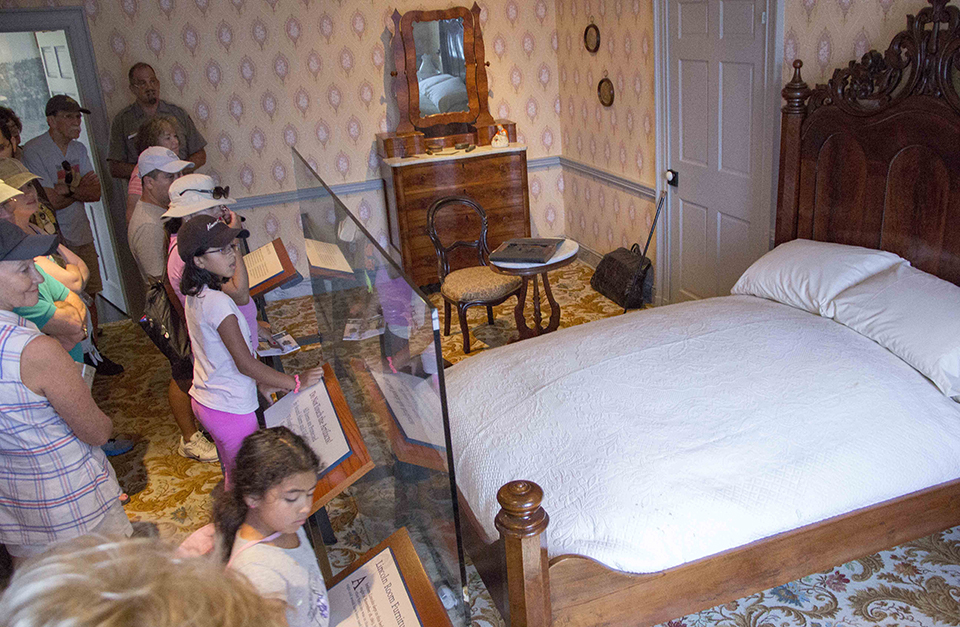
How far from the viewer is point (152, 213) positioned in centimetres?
358

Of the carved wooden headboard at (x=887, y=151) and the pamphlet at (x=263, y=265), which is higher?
the carved wooden headboard at (x=887, y=151)

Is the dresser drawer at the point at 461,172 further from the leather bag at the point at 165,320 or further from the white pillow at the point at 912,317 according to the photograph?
the white pillow at the point at 912,317

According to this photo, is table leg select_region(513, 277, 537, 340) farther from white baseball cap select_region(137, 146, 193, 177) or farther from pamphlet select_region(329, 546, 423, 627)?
pamphlet select_region(329, 546, 423, 627)

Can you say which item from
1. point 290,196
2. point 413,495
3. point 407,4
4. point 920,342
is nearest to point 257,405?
point 413,495

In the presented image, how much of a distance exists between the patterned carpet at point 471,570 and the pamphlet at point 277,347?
16.7 inches

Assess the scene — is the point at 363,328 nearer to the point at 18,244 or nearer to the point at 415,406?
the point at 415,406

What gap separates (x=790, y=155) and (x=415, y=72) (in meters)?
3.47

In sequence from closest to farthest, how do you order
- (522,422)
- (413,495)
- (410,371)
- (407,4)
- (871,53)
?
(410,371) → (413,495) → (522,422) → (871,53) → (407,4)

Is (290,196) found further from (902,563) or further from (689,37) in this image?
(902,563)

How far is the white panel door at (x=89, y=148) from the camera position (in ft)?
18.7

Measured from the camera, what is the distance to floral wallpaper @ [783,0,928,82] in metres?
3.18

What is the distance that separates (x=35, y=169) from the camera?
185 inches

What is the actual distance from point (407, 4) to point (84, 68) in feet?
8.34

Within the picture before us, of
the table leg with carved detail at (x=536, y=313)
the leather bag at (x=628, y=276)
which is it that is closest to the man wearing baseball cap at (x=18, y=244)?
the table leg with carved detail at (x=536, y=313)
